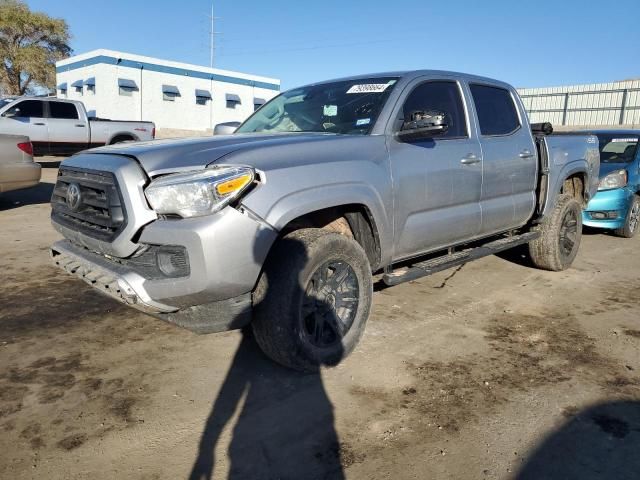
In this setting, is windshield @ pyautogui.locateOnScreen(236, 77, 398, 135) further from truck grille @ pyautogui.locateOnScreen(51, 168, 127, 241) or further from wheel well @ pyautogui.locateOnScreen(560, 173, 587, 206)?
wheel well @ pyautogui.locateOnScreen(560, 173, 587, 206)

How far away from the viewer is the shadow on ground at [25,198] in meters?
9.26

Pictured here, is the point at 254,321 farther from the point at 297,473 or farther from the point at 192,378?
the point at 297,473

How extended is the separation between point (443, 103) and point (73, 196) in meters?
2.89

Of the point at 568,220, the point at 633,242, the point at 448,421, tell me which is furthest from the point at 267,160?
the point at 633,242

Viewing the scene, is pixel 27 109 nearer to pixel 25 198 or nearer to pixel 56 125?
pixel 56 125

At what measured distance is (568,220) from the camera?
18.6ft

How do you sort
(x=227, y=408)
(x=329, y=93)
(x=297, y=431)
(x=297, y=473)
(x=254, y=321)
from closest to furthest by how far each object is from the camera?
(x=297, y=473) < (x=297, y=431) < (x=227, y=408) < (x=254, y=321) < (x=329, y=93)

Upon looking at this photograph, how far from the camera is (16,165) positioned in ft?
26.1

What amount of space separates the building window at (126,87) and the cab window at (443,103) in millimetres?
32206

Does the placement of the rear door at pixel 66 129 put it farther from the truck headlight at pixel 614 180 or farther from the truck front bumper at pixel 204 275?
the truck front bumper at pixel 204 275

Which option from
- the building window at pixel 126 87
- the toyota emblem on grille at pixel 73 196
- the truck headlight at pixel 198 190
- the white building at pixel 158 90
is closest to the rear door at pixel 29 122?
the toyota emblem on grille at pixel 73 196

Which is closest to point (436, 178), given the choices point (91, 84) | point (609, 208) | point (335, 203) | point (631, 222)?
point (335, 203)

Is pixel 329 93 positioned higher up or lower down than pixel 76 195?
higher up

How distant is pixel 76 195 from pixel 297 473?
211cm
